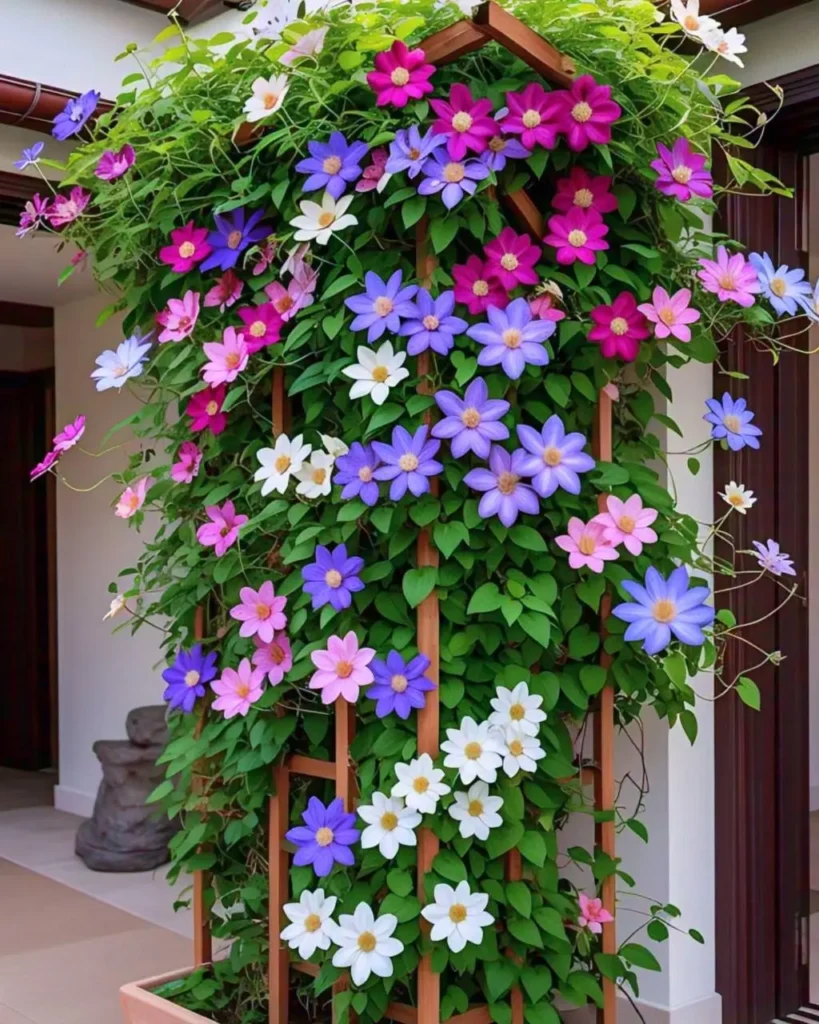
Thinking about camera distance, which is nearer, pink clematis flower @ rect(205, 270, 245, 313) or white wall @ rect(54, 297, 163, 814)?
pink clematis flower @ rect(205, 270, 245, 313)

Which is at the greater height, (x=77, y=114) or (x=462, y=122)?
→ (x=77, y=114)

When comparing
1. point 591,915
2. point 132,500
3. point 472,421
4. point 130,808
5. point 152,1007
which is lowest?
point 130,808

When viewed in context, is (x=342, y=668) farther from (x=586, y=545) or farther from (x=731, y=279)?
(x=731, y=279)

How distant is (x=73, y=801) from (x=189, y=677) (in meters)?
3.22

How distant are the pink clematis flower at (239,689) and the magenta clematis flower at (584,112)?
96 centimetres

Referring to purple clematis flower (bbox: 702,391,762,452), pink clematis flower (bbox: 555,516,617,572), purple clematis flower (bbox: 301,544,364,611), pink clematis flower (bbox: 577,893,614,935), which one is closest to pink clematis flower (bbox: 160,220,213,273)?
purple clematis flower (bbox: 301,544,364,611)

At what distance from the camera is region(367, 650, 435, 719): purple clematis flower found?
169cm

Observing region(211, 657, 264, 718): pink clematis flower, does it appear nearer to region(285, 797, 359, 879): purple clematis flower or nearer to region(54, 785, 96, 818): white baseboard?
region(285, 797, 359, 879): purple clematis flower

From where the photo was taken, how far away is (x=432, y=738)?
172 centimetres

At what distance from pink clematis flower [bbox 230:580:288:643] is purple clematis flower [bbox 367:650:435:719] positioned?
199mm

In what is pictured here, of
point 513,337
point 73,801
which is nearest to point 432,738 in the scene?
point 513,337

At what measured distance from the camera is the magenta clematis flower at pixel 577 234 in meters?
1.72

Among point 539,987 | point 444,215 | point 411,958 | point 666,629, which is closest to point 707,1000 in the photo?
point 539,987

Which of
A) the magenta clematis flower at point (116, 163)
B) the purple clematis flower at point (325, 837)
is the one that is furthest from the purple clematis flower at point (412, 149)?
the purple clematis flower at point (325, 837)
